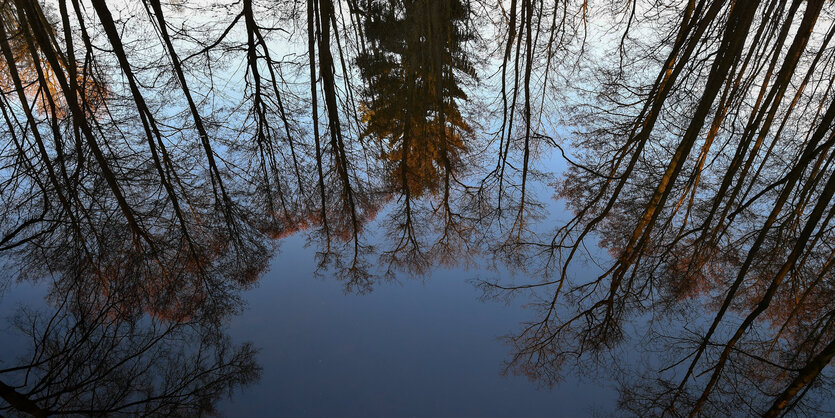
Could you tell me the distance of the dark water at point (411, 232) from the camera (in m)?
2.78

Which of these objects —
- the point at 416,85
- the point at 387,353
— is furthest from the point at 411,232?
the point at 416,85

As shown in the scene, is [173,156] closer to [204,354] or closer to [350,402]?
[204,354]

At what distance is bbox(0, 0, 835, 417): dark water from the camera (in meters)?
2.78

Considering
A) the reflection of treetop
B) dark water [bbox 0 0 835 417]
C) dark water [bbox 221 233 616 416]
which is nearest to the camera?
dark water [bbox 221 233 616 416]

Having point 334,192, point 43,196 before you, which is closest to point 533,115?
point 334,192

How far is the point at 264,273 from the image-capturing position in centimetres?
357

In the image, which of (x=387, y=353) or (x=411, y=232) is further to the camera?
(x=411, y=232)

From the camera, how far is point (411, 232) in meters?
4.05

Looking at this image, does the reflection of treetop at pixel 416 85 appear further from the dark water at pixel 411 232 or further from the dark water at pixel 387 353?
the dark water at pixel 387 353

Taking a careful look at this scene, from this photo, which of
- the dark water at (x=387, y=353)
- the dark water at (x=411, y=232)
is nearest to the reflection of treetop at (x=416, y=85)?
the dark water at (x=411, y=232)

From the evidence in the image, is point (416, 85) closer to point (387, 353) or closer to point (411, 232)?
point (411, 232)

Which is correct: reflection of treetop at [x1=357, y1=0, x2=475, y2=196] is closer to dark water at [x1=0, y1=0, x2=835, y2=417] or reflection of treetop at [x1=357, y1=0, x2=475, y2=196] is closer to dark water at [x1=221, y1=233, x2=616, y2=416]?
dark water at [x1=0, y1=0, x2=835, y2=417]

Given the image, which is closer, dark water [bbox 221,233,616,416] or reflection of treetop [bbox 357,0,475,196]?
dark water [bbox 221,233,616,416]

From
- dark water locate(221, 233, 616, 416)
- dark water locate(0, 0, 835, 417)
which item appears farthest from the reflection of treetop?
dark water locate(221, 233, 616, 416)
